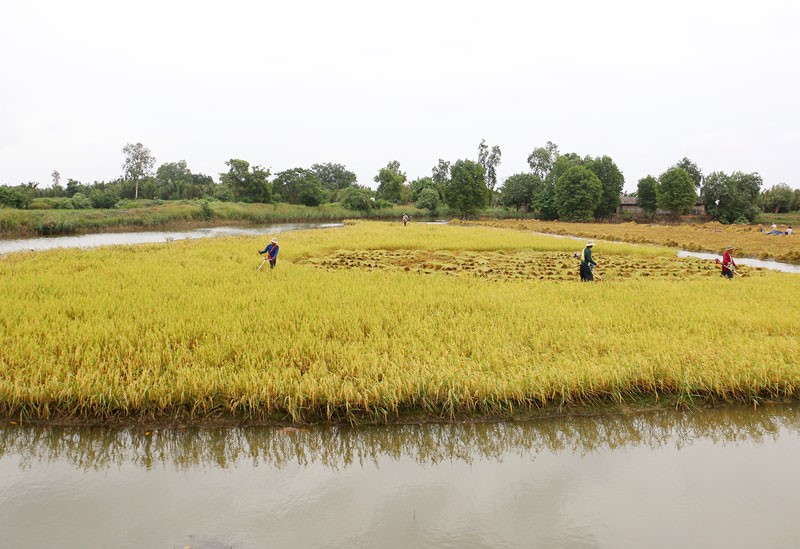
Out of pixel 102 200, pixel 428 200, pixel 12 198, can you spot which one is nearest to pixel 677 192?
pixel 428 200

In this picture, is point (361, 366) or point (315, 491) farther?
point (361, 366)

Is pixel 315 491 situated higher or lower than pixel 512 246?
lower

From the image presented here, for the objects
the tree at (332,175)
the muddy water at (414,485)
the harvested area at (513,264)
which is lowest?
the muddy water at (414,485)

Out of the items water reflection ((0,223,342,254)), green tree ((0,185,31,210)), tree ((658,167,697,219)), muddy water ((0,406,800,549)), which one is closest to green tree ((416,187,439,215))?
tree ((658,167,697,219))

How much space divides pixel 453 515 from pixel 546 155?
104122 mm

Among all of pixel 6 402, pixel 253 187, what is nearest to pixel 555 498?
pixel 6 402

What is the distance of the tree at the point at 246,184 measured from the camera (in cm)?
7544

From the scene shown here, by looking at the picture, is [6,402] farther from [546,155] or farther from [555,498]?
[546,155]

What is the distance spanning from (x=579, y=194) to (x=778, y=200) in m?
36.3

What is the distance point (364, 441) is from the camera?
211 inches

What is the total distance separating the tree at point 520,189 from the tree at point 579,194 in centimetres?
1255

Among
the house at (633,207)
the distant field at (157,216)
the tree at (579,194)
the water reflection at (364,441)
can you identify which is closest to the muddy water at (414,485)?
the water reflection at (364,441)

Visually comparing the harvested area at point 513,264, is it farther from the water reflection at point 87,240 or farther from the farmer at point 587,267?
the water reflection at point 87,240

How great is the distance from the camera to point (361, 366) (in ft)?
21.1
